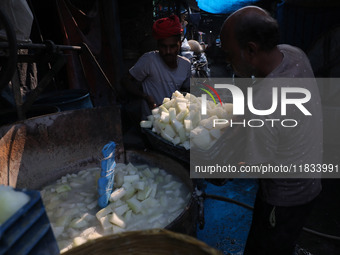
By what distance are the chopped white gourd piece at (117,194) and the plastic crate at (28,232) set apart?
1333 mm

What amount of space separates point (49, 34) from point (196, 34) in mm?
14461

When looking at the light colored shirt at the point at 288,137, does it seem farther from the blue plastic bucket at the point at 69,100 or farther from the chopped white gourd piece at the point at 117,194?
the blue plastic bucket at the point at 69,100

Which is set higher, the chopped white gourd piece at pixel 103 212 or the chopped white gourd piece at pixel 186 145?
the chopped white gourd piece at pixel 186 145

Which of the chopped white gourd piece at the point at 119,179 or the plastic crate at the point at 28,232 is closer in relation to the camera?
the plastic crate at the point at 28,232

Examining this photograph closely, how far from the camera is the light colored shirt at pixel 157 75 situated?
389 cm

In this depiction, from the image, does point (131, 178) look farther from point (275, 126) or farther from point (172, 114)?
point (275, 126)

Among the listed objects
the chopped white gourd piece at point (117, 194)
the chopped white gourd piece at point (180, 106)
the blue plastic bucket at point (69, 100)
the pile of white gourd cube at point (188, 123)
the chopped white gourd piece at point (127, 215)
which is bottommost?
the chopped white gourd piece at point (127, 215)

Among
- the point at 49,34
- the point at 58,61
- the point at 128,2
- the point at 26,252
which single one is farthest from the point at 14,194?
the point at 128,2

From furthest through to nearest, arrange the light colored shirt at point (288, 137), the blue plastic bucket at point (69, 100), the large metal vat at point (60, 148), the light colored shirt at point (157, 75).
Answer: the light colored shirt at point (157, 75), the blue plastic bucket at point (69, 100), the large metal vat at point (60, 148), the light colored shirt at point (288, 137)

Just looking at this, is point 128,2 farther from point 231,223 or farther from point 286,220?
point 286,220

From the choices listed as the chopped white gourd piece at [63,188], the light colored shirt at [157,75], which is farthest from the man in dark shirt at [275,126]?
the light colored shirt at [157,75]

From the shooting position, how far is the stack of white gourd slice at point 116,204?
6.43 ft

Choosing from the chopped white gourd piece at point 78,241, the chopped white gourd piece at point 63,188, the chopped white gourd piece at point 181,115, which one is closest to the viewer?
the chopped white gourd piece at point 78,241

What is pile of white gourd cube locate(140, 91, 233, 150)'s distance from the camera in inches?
84.4
